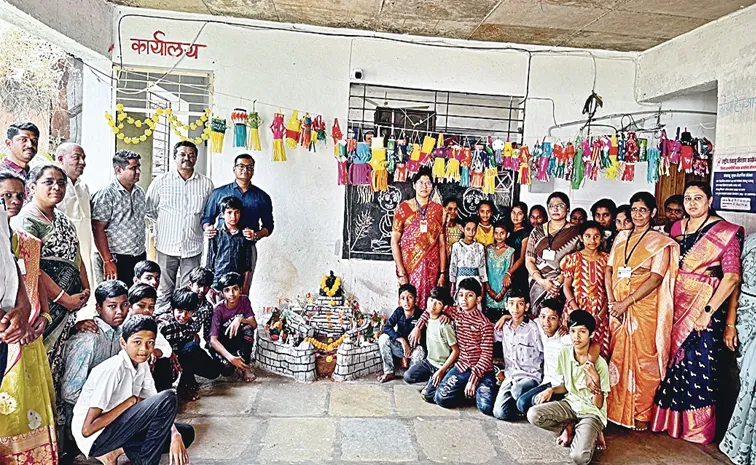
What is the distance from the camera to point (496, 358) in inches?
172

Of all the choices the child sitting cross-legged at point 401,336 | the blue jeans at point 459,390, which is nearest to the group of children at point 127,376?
the child sitting cross-legged at point 401,336

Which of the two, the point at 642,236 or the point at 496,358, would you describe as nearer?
the point at 642,236

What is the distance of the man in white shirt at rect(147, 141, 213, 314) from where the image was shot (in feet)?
13.5

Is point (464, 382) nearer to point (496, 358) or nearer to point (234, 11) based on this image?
point (496, 358)

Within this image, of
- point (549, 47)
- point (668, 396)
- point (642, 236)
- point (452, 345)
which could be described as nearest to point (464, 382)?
point (452, 345)

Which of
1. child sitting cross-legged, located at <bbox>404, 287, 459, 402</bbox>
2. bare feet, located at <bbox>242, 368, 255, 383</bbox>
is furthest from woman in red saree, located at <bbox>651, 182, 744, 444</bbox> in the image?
bare feet, located at <bbox>242, 368, 255, 383</bbox>

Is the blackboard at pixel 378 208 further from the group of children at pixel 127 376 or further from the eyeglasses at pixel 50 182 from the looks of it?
the eyeglasses at pixel 50 182

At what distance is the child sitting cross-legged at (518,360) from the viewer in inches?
132

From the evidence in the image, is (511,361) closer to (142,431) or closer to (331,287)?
(331,287)

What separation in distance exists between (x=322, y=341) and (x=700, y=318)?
257 cm

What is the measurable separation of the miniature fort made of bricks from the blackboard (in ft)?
2.23

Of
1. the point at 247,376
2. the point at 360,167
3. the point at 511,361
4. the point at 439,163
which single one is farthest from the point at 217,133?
the point at 511,361

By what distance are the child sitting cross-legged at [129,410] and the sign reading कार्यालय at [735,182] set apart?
12.2ft

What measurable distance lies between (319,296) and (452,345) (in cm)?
130
